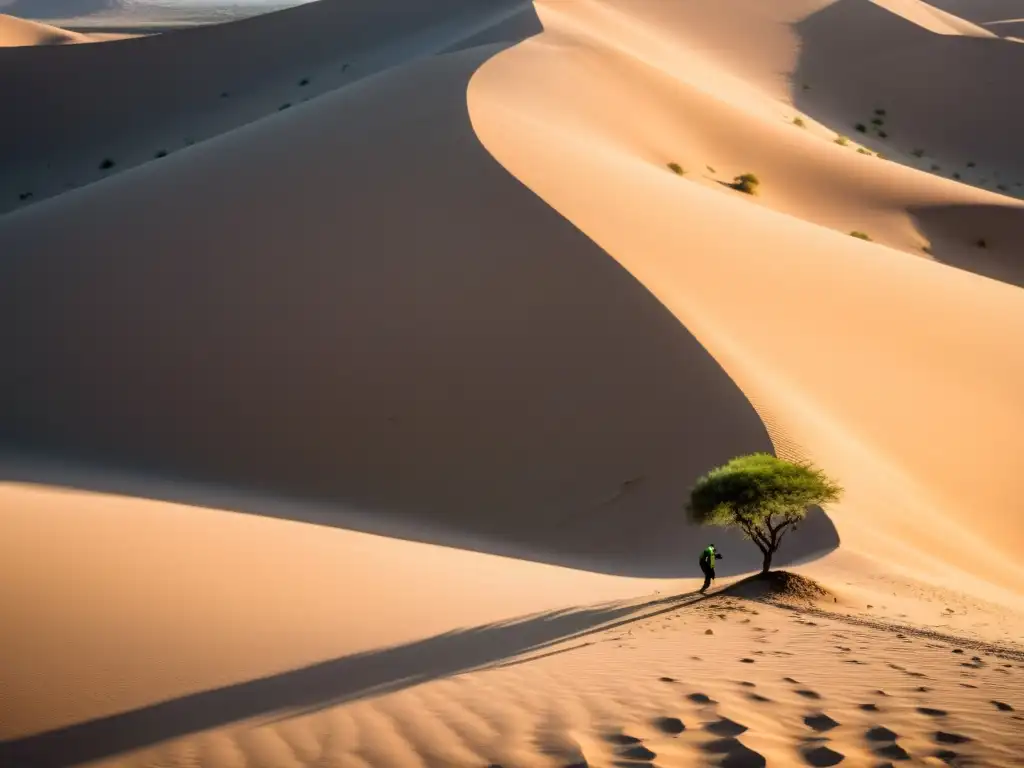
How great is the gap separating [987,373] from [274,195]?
12671 mm

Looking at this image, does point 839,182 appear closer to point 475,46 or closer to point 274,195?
point 475,46

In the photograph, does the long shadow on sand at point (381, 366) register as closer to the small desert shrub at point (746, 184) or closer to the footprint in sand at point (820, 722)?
the footprint in sand at point (820, 722)

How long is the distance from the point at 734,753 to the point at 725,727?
329 mm

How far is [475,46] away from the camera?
34.0 metres

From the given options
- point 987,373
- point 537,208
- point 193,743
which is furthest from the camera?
point 537,208

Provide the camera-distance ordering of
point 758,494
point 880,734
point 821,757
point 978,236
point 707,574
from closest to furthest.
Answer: point 821,757
point 880,734
point 707,574
point 758,494
point 978,236

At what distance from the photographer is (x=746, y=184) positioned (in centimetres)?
2811

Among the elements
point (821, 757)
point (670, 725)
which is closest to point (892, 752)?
point (821, 757)

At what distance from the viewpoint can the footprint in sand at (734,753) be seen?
4.84 m

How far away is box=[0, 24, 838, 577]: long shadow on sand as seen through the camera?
516 inches

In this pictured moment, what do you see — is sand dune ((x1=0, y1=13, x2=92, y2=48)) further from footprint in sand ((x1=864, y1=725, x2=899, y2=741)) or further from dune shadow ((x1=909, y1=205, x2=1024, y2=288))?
footprint in sand ((x1=864, y1=725, x2=899, y2=741))

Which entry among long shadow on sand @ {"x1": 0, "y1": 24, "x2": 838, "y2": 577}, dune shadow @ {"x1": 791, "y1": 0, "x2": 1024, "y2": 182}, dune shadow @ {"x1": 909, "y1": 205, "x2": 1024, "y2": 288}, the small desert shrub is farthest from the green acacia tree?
dune shadow @ {"x1": 791, "y1": 0, "x2": 1024, "y2": 182}

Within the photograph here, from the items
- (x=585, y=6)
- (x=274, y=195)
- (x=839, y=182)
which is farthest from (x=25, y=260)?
(x=585, y=6)

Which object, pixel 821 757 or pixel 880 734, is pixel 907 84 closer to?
pixel 880 734
